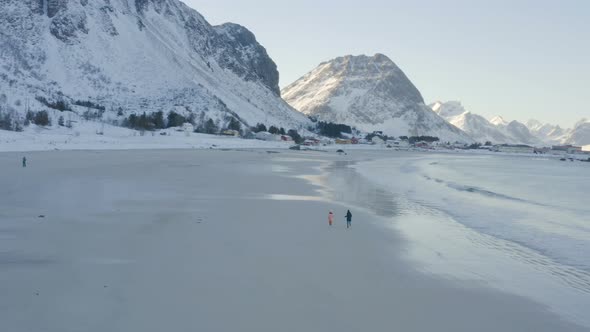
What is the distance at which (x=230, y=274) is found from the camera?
46.8 ft

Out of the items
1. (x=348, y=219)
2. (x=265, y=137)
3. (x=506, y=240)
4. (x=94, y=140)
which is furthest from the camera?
(x=265, y=137)

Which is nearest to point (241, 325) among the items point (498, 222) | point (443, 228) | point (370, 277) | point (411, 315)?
point (411, 315)

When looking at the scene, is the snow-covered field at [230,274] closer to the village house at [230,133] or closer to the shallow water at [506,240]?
the shallow water at [506,240]

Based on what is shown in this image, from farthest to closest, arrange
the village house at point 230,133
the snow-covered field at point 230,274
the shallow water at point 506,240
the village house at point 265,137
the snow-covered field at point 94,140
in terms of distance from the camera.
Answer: the village house at point 265,137 < the village house at point 230,133 < the snow-covered field at point 94,140 < the shallow water at point 506,240 < the snow-covered field at point 230,274

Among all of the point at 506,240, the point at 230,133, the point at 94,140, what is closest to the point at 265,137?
the point at 230,133

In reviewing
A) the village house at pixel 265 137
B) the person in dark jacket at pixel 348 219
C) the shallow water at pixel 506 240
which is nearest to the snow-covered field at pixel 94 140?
the village house at pixel 265 137

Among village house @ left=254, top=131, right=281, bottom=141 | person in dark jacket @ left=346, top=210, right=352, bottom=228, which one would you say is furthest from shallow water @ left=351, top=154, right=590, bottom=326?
village house @ left=254, top=131, right=281, bottom=141

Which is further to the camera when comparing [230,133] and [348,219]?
[230,133]

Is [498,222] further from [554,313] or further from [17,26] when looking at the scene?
[17,26]

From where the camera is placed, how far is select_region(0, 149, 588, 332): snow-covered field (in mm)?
10914

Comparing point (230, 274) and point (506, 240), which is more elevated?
point (506, 240)

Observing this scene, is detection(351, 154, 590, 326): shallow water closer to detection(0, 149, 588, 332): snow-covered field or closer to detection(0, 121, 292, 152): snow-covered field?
detection(0, 149, 588, 332): snow-covered field

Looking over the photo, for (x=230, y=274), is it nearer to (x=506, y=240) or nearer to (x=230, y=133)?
(x=506, y=240)

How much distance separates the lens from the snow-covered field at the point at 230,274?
10.9 meters
